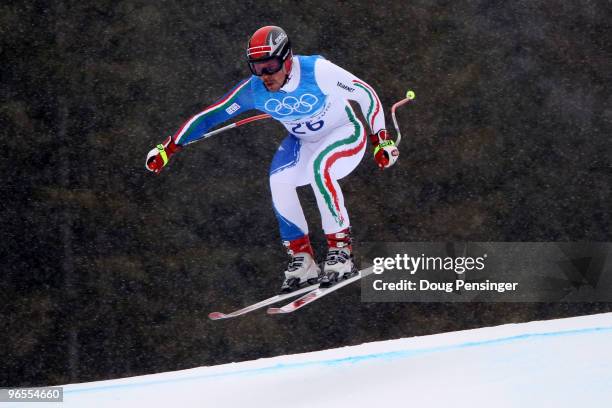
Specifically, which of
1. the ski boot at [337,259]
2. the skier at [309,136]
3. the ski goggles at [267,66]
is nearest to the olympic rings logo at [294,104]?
the skier at [309,136]

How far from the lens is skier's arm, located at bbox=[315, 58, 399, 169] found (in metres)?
5.43

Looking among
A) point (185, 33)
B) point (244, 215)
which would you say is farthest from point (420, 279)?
point (185, 33)

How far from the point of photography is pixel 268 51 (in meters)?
5.21

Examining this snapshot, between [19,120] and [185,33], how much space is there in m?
1.52

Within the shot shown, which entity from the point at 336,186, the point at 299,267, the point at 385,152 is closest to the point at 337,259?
the point at 299,267

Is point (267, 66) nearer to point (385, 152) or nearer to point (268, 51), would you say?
point (268, 51)

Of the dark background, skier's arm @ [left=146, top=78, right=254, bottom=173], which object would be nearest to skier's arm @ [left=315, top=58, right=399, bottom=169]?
→ skier's arm @ [left=146, top=78, right=254, bottom=173]

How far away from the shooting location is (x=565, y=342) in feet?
19.3

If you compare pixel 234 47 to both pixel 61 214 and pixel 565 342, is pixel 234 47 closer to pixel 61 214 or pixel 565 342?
pixel 61 214

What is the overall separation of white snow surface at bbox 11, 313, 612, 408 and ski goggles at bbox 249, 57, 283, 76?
6.52 feet

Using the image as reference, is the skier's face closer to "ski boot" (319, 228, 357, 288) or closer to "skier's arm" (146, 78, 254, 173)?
"skier's arm" (146, 78, 254, 173)

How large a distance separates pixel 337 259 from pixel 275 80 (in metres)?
1.13

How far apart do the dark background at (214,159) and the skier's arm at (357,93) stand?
6.29 feet

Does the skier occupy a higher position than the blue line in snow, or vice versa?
the skier
